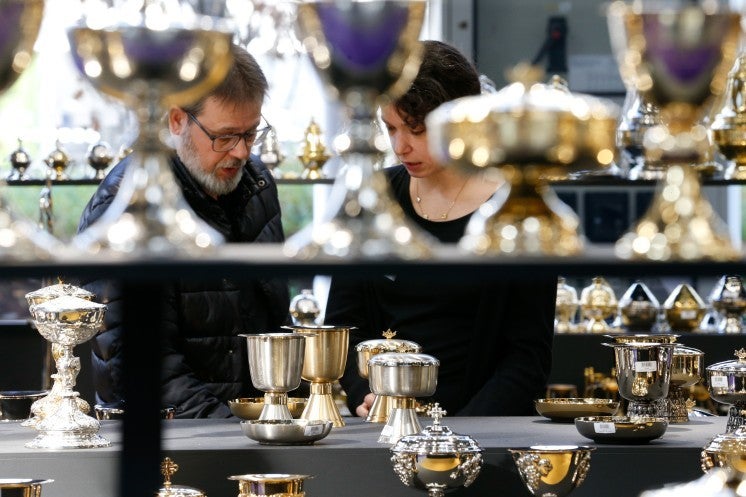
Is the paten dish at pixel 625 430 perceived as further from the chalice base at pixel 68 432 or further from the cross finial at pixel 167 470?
the chalice base at pixel 68 432


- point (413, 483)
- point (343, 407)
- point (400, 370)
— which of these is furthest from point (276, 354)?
point (343, 407)

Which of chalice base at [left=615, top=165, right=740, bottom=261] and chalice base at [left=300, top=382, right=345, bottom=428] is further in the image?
chalice base at [left=300, top=382, right=345, bottom=428]

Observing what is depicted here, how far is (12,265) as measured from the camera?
1.45 metres

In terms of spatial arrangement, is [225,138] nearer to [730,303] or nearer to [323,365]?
[323,365]

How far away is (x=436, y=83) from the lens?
3.20m

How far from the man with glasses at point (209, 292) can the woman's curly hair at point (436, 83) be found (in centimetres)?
43

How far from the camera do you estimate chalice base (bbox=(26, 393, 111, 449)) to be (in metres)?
2.54

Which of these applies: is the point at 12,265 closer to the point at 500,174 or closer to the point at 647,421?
the point at 500,174

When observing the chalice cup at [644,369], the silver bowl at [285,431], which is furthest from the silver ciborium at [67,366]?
the chalice cup at [644,369]

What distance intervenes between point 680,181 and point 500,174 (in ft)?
0.66

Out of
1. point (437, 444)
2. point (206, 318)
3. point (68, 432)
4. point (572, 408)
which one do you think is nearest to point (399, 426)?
point (437, 444)

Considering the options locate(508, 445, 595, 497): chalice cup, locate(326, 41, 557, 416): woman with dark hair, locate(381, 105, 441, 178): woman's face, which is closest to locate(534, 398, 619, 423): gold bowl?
A: locate(326, 41, 557, 416): woman with dark hair

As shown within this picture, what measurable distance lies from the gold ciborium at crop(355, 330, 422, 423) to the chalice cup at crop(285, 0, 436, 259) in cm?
137

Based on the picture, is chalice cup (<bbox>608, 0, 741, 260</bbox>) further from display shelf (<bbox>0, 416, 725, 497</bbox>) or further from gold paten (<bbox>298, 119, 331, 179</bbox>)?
gold paten (<bbox>298, 119, 331, 179</bbox>)
